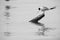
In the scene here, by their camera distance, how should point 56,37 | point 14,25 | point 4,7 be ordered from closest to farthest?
point 56,37
point 14,25
point 4,7

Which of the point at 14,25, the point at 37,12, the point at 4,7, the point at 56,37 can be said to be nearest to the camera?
the point at 56,37

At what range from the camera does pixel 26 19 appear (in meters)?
1.08

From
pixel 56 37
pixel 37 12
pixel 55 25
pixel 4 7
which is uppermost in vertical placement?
pixel 4 7

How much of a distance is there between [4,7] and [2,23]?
29 centimetres

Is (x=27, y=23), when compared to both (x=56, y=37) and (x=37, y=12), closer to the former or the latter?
(x=37, y=12)

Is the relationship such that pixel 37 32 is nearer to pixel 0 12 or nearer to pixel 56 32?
pixel 56 32

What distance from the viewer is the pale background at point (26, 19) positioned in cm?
85

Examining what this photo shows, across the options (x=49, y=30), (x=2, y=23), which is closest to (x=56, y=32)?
(x=49, y=30)

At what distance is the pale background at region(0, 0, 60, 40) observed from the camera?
852 millimetres

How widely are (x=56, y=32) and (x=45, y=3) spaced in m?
0.47

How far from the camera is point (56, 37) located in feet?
2.77

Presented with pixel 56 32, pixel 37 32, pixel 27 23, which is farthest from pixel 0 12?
pixel 56 32

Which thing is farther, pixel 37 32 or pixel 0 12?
pixel 0 12

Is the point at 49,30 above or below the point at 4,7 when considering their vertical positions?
below
